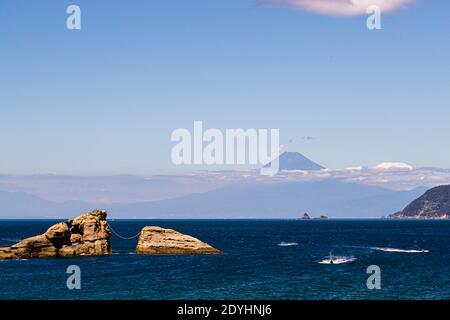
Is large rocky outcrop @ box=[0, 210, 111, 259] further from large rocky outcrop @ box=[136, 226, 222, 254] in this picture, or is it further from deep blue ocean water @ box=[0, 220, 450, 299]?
large rocky outcrop @ box=[136, 226, 222, 254]

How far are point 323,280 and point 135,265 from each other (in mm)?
33793

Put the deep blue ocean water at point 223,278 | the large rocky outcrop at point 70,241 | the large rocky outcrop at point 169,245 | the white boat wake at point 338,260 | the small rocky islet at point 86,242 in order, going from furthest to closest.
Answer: the large rocky outcrop at point 169,245
the small rocky islet at point 86,242
the large rocky outcrop at point 70,241
the white boat wake at point 338,260
the deep blue ocean water at point 223,278

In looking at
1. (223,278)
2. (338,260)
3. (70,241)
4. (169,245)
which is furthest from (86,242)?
(338,260)

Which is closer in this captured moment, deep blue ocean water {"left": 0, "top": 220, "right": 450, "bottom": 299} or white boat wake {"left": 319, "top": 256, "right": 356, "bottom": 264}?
deep blue ocean water {"left": 0, "top": 220, "right": 450, "bottom": 299}

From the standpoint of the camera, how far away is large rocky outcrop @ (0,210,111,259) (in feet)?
375

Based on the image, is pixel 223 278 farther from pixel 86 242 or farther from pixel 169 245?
pixel 86 242

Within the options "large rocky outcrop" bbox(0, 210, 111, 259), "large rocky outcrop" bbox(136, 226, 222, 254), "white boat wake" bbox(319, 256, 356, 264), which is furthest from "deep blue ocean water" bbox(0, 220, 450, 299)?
"large rocky outcrop" bbox(136, 226, 222, 254)

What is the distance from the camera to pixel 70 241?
120688 millimetres

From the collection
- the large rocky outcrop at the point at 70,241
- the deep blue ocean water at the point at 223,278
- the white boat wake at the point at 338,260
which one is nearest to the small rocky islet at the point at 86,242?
the large rocky outcrop at the point at 70,241

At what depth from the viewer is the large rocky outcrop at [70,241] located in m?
114

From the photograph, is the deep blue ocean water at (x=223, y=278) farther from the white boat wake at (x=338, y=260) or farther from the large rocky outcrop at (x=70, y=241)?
the large rocky outcrop at (x=70, y=241)

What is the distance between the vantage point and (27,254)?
113438mm
